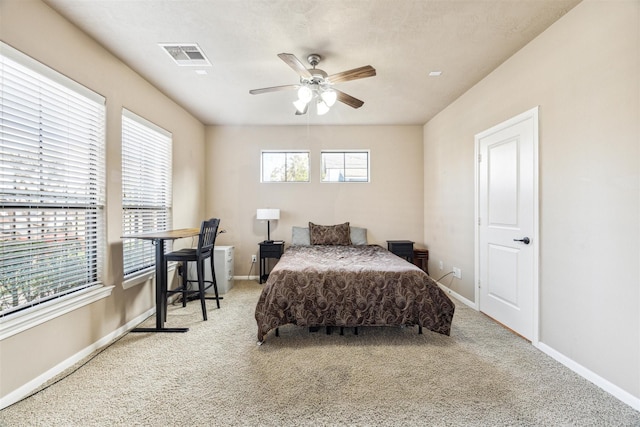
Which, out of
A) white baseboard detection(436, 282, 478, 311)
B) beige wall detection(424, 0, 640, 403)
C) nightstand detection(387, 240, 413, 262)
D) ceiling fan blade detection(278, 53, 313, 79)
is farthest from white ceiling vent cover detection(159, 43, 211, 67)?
white baseboard detection(436, 282, 478, 311)

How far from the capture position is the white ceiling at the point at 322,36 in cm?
196

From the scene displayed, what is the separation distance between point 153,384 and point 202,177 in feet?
11.1

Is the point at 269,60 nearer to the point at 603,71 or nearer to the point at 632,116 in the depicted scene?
the point at 603,71

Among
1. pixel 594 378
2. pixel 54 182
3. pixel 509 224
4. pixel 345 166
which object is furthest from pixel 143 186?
pixel 594 378

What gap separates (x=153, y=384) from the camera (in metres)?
1.85

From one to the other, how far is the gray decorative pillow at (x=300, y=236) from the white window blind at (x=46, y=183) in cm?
258

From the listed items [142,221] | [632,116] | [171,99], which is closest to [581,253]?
[632,116]

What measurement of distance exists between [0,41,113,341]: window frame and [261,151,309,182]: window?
2.60 meters

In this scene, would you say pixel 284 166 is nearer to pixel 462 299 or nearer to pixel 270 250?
pixel 270 250

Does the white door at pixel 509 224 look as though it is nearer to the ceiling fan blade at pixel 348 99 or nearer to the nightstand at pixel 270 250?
the ceiling fan blade at pixel 348 99

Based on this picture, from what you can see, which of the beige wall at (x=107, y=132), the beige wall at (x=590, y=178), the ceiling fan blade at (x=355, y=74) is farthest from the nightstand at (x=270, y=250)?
the beige wall at (x=590, y=178)

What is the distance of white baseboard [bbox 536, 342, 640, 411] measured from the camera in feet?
5.34

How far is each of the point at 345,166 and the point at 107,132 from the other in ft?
11.0

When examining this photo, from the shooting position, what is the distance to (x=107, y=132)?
248 cm
